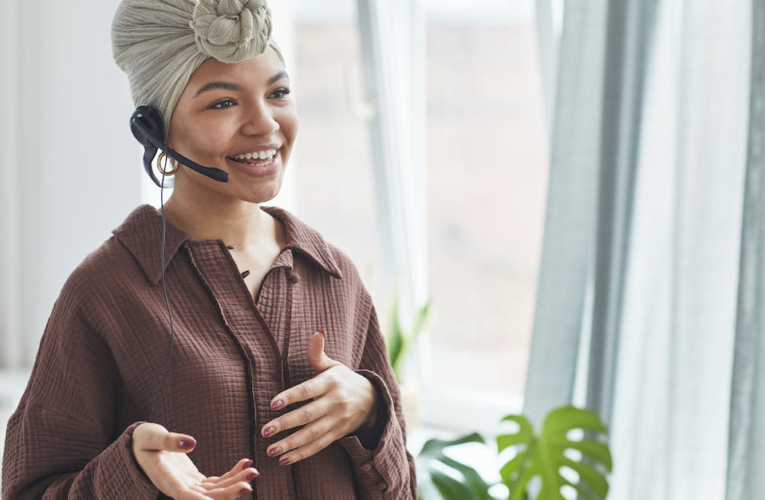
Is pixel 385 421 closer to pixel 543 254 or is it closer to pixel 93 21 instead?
pixel 543 254

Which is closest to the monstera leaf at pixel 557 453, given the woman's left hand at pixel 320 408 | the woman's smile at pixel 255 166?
the woman's left hand at pixel 320 408

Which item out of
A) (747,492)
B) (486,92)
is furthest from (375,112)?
(747,492)

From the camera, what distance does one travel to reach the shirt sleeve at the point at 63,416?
3.00 feet

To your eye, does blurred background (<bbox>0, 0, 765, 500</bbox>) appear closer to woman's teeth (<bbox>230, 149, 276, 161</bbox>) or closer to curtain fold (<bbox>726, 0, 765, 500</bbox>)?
curtain fold (<bbox>726, 0, 765, 500</bbox>)

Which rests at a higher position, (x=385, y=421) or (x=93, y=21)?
(x=93, y=21)

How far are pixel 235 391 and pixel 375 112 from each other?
195cm

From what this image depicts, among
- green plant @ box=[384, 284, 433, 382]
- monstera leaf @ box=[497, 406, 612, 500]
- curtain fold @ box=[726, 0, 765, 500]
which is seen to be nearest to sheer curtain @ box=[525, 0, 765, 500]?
curtain fold @ box=[726, 0, 765, 500]

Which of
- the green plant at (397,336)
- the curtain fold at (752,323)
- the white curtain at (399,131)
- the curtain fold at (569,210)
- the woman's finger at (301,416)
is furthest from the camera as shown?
the white curtain at (399,131)

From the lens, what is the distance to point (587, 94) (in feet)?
6.44

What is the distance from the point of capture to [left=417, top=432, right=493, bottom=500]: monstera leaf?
1808 millimetres

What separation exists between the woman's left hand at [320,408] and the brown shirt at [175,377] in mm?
36

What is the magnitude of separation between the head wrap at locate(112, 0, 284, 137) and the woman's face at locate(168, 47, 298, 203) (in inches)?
0.6

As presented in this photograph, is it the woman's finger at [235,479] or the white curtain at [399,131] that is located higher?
the white curtain at [399,131]

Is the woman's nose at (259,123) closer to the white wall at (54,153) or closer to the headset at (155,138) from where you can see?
the headset at (155,138)
